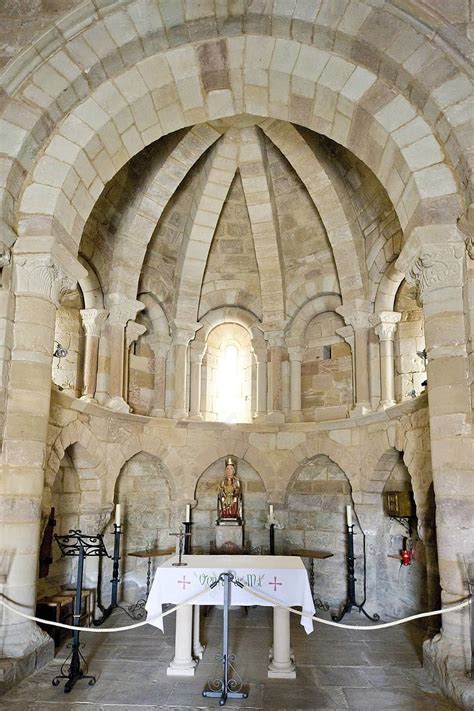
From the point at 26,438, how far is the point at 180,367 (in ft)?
16.8

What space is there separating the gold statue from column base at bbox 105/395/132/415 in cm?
205

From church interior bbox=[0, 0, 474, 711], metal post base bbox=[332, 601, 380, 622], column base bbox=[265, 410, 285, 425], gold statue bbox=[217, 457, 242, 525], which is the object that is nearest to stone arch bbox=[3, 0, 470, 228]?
church interior bbox=[0, 0, 474, 711]

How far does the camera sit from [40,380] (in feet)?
20.9

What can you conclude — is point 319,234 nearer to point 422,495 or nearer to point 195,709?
point 422,495

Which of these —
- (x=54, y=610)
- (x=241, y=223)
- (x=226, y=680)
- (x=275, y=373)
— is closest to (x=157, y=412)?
(x=275, y=373)

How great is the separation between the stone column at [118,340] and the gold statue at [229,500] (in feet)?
6.77

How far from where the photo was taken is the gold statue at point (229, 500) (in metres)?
9.98

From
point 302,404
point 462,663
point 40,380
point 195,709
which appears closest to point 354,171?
point 302,404

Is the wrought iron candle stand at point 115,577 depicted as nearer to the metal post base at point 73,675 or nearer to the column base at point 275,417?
the metal post base at point 73,675

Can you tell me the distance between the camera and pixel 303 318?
36.8ft

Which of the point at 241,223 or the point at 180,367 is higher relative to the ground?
the point at 241,223

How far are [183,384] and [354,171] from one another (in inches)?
191

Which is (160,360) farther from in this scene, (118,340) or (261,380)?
(261,380)

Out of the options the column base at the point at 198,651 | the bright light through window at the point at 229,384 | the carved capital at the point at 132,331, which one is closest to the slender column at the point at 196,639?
the column base at the point at 198,651
